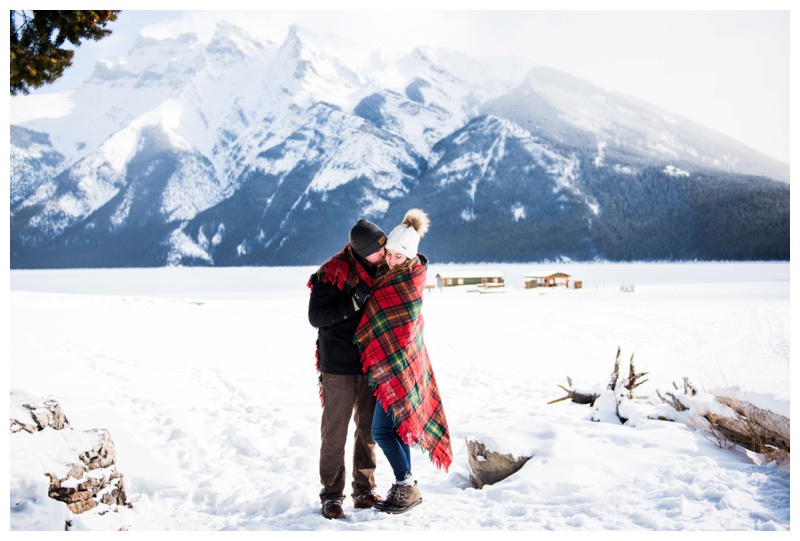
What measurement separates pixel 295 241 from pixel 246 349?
12597 cm

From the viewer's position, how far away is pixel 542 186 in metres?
112

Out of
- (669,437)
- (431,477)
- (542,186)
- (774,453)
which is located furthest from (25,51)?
(542,186)

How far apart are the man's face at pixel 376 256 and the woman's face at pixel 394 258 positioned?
0.12 ft

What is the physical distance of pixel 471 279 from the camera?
45438 mm

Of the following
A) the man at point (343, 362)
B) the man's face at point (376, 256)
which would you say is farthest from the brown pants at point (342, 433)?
the man's face at point (376, 256)

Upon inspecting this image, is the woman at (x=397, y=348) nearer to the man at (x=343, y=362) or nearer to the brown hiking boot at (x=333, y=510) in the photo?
the man at (x=343, y=362)

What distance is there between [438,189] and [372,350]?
121674mm

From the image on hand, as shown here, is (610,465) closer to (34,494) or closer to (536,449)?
(536,449)

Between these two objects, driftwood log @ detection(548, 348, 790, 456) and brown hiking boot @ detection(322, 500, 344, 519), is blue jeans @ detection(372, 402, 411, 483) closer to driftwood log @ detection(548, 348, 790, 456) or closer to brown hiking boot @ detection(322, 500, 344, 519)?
brown hiking boot @ detection(322, 500, 344, 519)

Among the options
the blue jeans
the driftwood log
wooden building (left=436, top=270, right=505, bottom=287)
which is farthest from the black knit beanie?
wooden building (left=436, top=270, right=505, bottom=287)

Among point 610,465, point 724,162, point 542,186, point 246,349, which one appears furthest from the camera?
point 724,162

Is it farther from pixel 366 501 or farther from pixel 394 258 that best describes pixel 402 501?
pixel 394 258

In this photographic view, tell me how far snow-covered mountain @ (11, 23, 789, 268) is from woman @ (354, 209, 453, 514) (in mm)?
90834

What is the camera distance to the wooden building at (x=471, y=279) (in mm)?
43844
